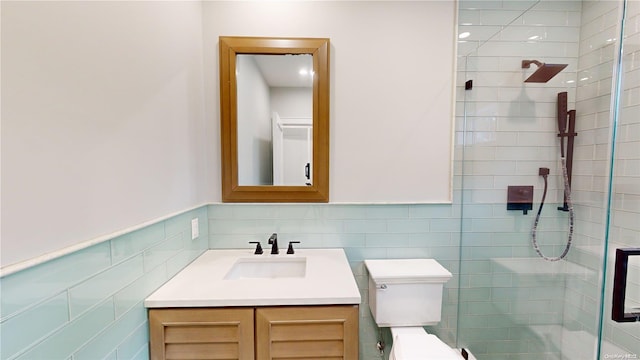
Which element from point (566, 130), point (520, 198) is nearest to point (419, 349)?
point (520, 198)

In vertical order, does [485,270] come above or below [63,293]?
below

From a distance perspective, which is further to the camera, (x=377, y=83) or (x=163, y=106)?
(x=377, y=83)

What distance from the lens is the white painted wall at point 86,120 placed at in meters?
0.62

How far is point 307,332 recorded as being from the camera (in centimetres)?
113

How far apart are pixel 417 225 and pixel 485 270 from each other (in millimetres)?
560

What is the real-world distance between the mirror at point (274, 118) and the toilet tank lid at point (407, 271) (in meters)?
0.57

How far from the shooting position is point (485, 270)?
1.78 m

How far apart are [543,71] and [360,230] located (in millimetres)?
1506

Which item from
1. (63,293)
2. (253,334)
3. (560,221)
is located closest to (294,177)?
(253,334)

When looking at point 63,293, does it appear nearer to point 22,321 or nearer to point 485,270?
point 22,321

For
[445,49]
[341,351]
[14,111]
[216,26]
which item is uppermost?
[216,26]

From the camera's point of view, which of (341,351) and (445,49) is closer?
(341,351)

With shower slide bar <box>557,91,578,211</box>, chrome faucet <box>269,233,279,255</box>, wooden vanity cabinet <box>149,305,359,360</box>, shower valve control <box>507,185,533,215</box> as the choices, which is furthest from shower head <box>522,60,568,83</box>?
chrome faucet <box>269,233,279,255</box>

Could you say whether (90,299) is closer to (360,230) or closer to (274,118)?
(274,118)
